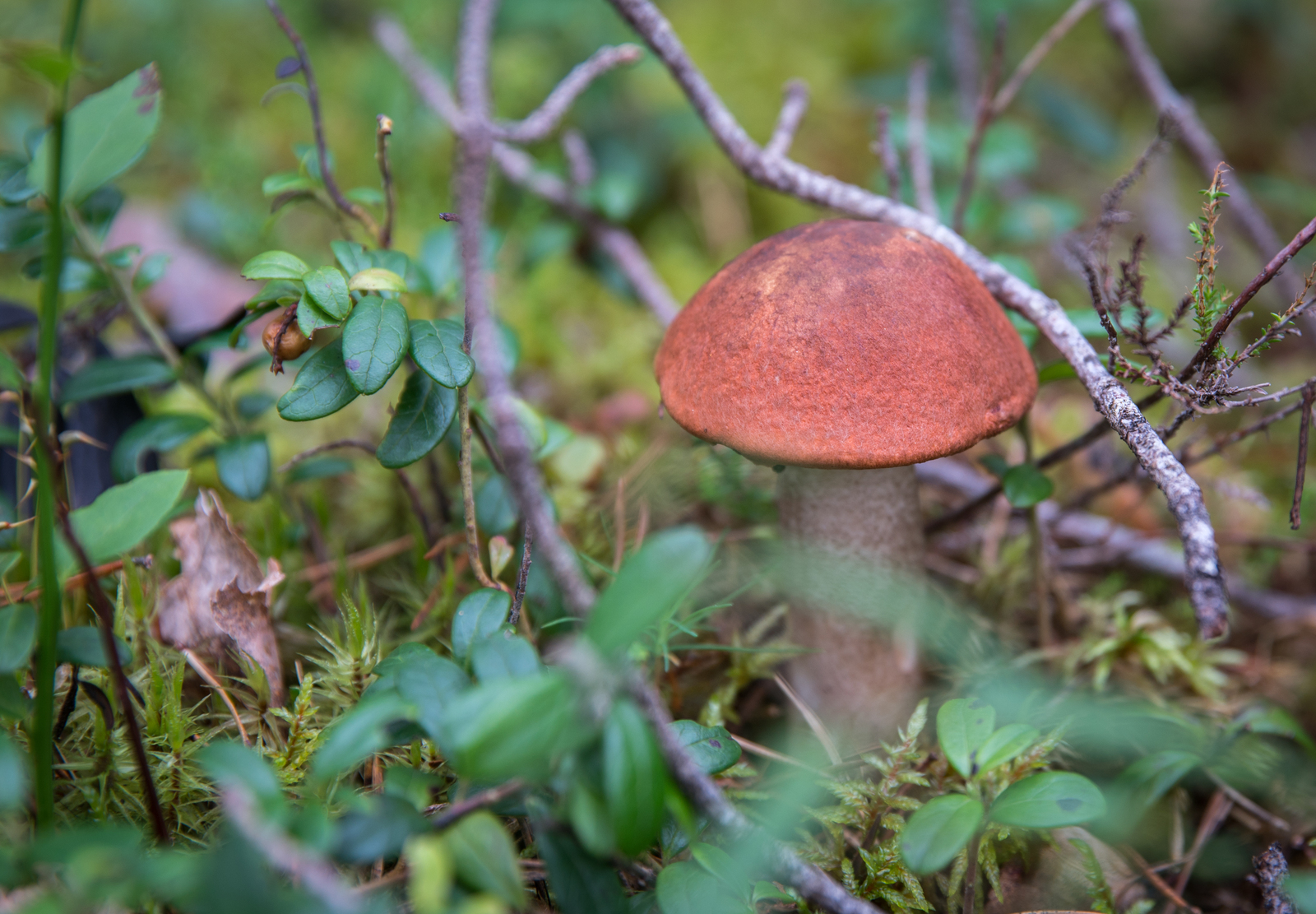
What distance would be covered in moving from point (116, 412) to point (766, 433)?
1.46 meters

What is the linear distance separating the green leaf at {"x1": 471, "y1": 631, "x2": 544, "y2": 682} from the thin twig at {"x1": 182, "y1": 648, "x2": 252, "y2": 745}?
0.59 m

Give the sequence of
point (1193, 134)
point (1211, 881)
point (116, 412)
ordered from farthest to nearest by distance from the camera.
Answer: point (1193, 134) → point (116, 412) → point (1211, 881)

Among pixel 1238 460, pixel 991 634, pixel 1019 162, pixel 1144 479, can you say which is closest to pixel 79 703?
pixel 991 634

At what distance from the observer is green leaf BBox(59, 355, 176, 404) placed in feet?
5.01

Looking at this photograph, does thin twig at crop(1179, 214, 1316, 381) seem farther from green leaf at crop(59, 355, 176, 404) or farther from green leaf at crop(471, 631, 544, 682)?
green leaf at crop(59, 355, 176, 404)

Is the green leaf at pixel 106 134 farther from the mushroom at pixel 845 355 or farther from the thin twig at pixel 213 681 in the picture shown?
the mushroom at pixel 845 355

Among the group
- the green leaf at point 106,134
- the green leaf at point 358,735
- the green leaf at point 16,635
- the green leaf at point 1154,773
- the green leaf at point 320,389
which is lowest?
the green leaf at point 1154,773

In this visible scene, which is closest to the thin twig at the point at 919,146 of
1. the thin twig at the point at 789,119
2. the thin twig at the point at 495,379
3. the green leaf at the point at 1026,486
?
the thin twig at the point at 789,119

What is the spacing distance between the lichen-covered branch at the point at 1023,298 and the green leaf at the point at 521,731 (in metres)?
0.67

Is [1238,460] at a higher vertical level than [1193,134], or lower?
lower

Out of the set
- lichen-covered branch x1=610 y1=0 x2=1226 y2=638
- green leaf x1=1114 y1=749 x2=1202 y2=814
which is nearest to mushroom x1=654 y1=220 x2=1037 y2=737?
lichen-covered branch x1=610 y1=0 x2=1226 y2=638

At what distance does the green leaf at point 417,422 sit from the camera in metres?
1.31

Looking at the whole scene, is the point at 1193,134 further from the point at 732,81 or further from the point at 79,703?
the point at 79,703

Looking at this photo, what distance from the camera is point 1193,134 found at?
2.30 metres
